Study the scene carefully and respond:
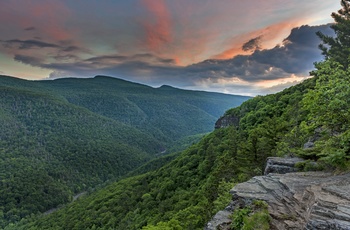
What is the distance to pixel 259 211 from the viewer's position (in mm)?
14570

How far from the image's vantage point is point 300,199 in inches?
568

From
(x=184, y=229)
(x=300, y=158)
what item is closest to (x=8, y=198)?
(x=184, y=229)

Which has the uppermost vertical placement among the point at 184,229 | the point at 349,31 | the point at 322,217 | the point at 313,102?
the point at 349,31

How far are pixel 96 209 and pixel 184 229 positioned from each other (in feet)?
222

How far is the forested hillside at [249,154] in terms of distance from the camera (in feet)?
61.5

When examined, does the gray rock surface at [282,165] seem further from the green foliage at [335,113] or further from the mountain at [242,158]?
the green foliage at [335,113]

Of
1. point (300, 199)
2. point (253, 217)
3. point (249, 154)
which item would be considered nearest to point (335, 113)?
point (300, 199)

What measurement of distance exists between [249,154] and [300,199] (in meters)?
24.5

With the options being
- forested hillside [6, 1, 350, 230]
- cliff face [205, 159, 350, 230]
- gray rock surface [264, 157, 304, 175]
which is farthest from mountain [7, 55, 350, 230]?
cliff face [205, 159, 350, 230]

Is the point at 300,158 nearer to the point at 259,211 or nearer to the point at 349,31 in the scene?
the point at 259,211

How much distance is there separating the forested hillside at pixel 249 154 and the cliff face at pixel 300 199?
2883 millimetres

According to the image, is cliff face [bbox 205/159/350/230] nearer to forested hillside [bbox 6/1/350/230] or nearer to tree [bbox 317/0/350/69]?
forested hillside [bbox 6/1/350/230]

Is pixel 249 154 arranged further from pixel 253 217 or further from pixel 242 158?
pixel 253 217

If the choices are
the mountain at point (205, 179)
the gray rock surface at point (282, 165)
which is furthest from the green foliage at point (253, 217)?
the mountain at point (205, 179)
